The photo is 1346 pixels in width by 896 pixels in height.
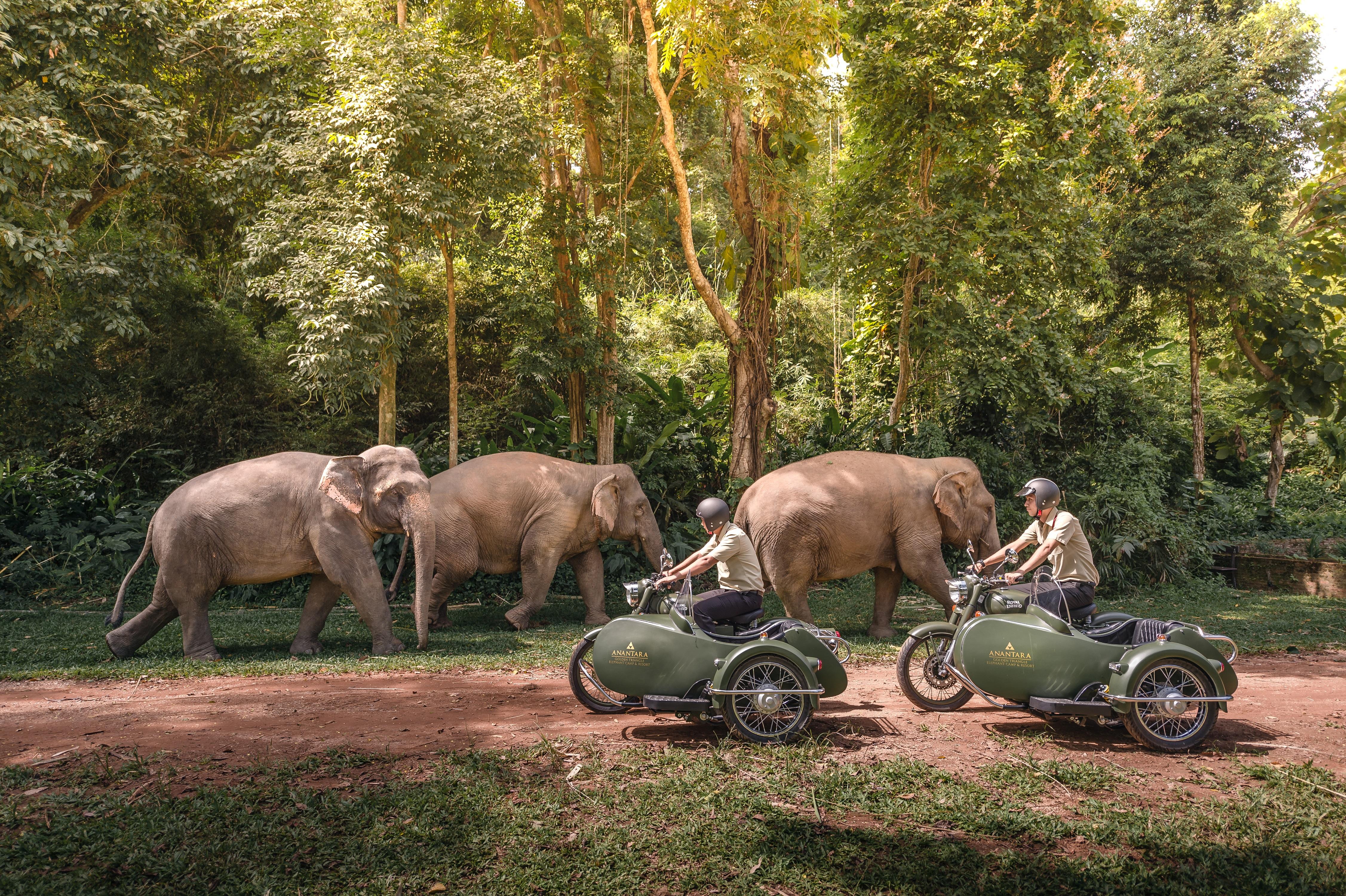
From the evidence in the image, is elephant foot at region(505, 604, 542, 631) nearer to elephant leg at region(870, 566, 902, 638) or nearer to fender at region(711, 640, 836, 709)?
elephant leg at region(870, 566, 902, 638)

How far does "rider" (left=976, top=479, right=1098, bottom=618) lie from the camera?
6.32 meters

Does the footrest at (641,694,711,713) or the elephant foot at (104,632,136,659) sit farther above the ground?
the footrest at (641,694,711,713)

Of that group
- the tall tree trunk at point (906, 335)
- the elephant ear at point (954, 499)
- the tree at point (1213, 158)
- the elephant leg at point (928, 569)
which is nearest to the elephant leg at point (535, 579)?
the elephant leg at point (928, 569)

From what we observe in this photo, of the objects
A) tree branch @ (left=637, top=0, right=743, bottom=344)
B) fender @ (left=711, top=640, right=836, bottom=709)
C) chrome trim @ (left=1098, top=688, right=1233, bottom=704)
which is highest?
tree branch @ (left=637, top=0, right=743, bottom=344)

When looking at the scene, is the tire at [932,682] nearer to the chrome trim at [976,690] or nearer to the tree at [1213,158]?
the chrome trim at [976,690]

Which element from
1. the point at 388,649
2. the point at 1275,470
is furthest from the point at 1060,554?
the point at 1275,470

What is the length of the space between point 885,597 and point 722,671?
4998 millimetres

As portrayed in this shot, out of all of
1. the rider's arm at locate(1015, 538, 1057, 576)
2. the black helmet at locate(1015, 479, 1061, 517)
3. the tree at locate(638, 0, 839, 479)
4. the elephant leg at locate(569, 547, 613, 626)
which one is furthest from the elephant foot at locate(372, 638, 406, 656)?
the tree at locate(638, 0, 839, 479)

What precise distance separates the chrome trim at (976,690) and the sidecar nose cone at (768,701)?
4.29 feet

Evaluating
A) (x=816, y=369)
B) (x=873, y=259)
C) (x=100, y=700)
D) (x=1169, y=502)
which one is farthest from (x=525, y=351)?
(x=816, y=369)

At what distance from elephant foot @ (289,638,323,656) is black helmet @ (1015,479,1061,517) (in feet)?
22.2

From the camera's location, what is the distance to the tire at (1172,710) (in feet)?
18.5

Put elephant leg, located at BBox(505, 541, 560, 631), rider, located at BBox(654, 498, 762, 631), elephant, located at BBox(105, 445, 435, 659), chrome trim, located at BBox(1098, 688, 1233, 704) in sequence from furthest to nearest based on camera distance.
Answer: elephant leg, located at BBox(505, 541, 560, 631), elephant, located at BBox(105, 445, 435, 659), rider, located at BBox(654, 498, 762, 631), chrome trim, located at BBox(1098, 688, 1233, 704)

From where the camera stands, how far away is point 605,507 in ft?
36.6
